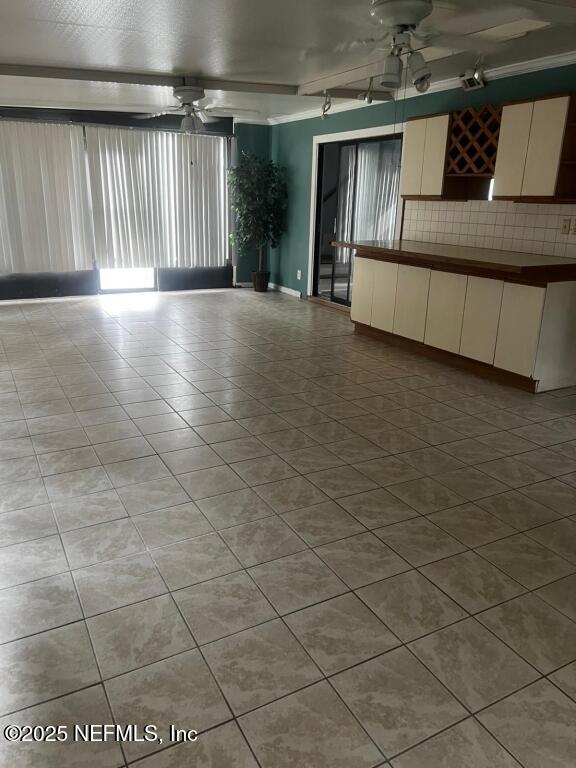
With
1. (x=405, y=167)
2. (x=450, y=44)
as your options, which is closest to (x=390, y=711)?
(x=450, y=44)

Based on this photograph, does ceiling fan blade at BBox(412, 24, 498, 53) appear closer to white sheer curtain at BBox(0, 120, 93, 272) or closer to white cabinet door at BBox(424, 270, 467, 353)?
white cabinet door at BBox(424, 270, 467, 353)

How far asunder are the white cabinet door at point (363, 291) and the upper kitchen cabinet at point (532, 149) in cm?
152

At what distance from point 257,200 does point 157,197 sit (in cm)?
136

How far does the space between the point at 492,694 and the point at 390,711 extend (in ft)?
1.05

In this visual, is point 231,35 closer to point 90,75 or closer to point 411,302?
point 90,75

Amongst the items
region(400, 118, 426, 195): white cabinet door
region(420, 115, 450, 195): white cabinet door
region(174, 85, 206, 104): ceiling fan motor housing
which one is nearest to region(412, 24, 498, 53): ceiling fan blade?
region(420, 115, 450, 195): white cabinet door

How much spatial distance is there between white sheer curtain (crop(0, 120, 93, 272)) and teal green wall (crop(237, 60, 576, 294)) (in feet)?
8.01

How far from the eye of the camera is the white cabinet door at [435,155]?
17.0 ft

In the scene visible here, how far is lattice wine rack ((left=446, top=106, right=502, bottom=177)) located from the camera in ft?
15.8

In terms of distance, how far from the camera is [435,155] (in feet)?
17.4

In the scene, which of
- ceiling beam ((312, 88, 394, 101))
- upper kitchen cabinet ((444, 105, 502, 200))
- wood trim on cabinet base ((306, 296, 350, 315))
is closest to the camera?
upper kitchen cabinet ((444, 105, 502, 200))

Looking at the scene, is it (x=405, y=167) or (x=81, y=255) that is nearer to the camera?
(x=405, y=167)

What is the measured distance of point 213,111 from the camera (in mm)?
6211

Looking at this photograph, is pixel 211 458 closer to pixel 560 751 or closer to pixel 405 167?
pixel 560 751
